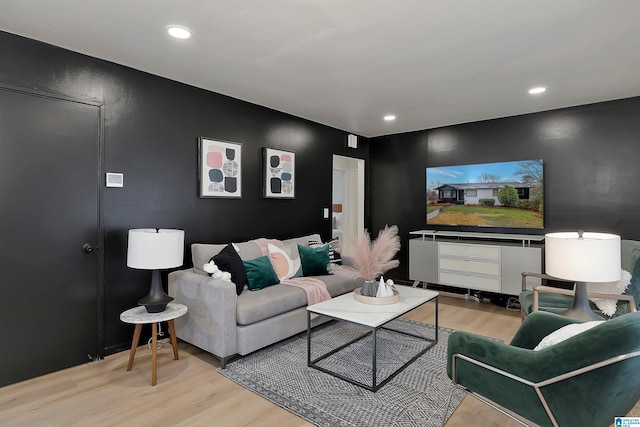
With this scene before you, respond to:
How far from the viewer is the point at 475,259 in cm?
447

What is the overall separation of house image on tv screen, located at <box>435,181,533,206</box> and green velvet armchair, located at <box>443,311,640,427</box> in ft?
11.2

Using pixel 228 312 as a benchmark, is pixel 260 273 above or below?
above

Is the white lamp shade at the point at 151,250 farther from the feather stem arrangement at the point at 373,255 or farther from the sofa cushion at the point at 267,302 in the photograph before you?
the feather stem arrangement at the point at 373,255

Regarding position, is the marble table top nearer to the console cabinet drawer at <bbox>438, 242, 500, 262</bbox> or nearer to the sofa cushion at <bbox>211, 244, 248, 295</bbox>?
the sofa cushion at <bbox>211, 244, 248, 295</bbox>

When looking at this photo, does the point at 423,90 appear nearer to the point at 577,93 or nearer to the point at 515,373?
the point at 577,93

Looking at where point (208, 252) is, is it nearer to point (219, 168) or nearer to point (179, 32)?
point (219, 168)

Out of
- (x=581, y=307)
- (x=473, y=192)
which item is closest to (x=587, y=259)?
(x=581, y=307)

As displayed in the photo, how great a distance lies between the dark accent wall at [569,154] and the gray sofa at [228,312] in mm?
2967

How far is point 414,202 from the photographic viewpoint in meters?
5.45

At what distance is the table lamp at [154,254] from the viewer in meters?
2.55

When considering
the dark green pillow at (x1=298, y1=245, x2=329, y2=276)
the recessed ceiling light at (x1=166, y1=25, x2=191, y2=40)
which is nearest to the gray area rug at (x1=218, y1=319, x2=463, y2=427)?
the dark green pillow at (x1=298, y1=245, x2=329, y2=276)

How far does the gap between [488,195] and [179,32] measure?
4.08 m

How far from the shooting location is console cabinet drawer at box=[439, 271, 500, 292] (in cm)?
434

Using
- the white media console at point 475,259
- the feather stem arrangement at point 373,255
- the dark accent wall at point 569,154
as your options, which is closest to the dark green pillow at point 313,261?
the feather stem arrangement at point 373,255
